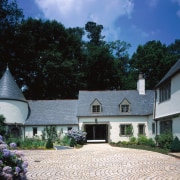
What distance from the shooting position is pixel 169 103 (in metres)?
23.2

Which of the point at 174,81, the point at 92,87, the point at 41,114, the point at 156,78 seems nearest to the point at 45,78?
the point at 92,87

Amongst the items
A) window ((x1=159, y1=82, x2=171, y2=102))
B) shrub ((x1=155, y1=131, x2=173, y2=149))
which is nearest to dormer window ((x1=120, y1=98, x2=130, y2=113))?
window ((x1=159, y1=82, x2=171, y2=102))

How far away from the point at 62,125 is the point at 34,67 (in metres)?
17.0

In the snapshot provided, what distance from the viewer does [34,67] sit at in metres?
48.1

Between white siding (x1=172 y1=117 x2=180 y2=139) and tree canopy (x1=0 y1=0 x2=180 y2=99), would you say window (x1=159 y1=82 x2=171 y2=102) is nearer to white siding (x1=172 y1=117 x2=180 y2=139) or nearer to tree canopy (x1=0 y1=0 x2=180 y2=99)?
white siding (x1=172 y1=117 x2=180 y2=139)

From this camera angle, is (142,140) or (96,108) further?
(96,108)

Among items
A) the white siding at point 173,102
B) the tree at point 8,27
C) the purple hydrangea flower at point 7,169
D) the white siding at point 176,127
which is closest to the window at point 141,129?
the white siding at point 173,102

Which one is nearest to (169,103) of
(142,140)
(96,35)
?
(142,140)

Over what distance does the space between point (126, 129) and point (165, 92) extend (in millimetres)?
10542

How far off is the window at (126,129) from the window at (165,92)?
8822 mm

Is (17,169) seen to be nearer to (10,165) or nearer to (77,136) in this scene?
(10,165)

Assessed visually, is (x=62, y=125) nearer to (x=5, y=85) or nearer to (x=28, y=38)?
(x=5, y=85)

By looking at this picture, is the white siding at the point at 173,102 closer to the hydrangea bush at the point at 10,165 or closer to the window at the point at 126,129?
the window at the point at 126,129

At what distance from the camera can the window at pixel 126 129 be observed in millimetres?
33719
